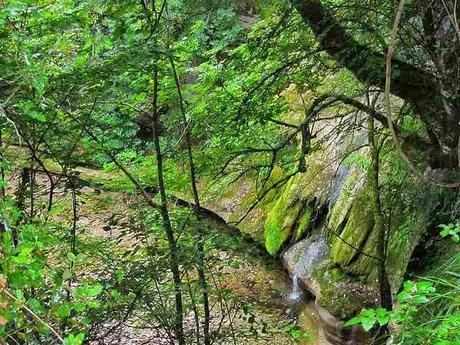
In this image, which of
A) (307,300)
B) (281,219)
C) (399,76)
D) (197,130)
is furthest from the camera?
(281,219)

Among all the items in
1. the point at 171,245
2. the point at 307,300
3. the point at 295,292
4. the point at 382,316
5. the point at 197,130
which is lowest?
the point at 382,316

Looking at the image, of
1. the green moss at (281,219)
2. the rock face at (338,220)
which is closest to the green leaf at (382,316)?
the rock face at (338,220)

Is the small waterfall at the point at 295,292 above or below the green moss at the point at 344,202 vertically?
below

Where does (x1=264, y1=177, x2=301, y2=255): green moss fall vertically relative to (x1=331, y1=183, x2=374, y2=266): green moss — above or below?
above

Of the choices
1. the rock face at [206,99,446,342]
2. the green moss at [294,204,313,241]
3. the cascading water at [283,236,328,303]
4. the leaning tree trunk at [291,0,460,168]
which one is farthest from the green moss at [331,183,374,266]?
the leaning tree trunk at [291,0,460,168]

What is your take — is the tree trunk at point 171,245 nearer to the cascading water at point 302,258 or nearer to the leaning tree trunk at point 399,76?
the leaning tree trunk at point 399,76

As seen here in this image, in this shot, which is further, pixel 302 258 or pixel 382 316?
pixel 302 258

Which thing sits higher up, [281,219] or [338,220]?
[281,219]

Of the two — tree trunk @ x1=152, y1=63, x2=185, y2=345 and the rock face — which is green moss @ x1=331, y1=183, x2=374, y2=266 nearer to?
the rock face

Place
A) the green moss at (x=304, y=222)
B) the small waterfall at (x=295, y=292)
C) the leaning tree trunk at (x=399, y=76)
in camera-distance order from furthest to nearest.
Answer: the green moss at (x=304, y=222), the small waterfall at (x=295, y=292), the leaning tree trunk at (x=399, y=76)

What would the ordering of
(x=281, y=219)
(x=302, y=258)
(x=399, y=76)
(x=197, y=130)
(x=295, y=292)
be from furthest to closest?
(x=281, y=219) < (x=302, y=258) < (x=295, y=292) < (x=197, y=130) < (x=399, y=76)

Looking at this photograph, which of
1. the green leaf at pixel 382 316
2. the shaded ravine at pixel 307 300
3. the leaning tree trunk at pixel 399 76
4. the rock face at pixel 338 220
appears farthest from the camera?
the shaded ravine at pixel 307 300

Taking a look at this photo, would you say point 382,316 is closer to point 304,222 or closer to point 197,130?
point 197,130

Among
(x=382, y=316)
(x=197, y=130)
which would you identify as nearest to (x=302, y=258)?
(x=197, y=130)
